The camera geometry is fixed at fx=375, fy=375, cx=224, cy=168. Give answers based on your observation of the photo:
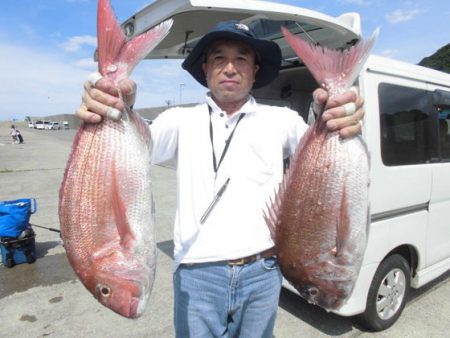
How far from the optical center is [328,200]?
1.62 meters

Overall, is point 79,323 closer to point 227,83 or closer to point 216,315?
point 216,315

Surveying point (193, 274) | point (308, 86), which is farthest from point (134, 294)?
Answer: point (308, 86)

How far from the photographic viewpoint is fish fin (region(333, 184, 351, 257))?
1.60m

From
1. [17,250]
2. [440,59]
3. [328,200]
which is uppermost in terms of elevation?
[440,59]

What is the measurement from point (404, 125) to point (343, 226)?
233 cm

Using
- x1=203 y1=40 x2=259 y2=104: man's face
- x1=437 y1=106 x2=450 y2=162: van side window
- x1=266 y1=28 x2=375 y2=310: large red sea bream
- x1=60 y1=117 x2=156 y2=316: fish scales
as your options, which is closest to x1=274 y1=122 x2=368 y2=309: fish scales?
x1=266 y1=28 x2=375 y2=310: large red sea bream

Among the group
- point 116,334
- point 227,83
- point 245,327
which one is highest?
point 227,83

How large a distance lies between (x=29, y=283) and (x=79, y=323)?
142 cm

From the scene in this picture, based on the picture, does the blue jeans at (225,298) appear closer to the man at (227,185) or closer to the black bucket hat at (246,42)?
the man at (227,185)

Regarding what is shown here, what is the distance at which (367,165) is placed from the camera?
5.40ft

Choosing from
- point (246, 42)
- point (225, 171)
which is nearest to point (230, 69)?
Result: point (246, 42)

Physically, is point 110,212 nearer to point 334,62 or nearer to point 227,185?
point 227,185

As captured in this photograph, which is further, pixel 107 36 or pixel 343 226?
pixel 343 226

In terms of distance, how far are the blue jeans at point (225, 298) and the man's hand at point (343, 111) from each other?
32.2 inches
